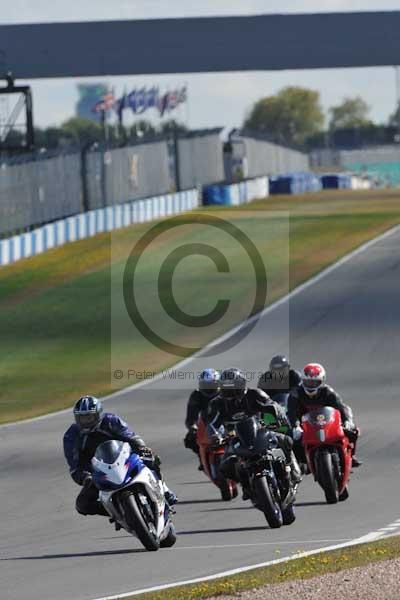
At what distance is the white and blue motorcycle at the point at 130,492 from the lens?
13.3 metres

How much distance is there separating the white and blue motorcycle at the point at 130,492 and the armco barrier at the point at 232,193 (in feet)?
196

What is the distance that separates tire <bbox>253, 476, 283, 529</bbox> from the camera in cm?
1459

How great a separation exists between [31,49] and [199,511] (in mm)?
38887

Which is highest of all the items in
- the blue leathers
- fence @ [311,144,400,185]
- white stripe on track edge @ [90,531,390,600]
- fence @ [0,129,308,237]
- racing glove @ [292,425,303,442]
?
the blue leathers

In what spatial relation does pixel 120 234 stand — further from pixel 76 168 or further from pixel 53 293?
pixel 53 293


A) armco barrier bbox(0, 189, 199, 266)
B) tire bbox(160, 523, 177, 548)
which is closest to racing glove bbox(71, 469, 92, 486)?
tire bbox(160, 523, 177, 548)

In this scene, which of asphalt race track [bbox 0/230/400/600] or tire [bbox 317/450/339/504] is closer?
asphalt race track [bbox 0/230/400/600]

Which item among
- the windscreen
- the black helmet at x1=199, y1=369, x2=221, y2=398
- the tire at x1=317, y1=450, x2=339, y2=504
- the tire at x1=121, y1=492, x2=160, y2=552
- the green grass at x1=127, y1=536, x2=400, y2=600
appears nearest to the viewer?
the green grass at x1=127, y1=536, x2=400, y2=600

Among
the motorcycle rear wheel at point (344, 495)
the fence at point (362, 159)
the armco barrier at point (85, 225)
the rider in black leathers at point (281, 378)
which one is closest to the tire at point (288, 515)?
the motorcycle rear wheel at point (344, 495)

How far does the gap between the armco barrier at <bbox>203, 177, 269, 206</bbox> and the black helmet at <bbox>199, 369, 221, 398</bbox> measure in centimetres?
5584

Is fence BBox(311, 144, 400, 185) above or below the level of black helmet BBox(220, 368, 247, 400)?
below

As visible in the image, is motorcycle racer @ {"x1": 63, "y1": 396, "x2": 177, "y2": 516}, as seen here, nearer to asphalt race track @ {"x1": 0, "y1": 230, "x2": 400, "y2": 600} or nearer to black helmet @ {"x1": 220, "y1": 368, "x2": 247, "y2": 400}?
asphalt race track @ {"x1": 0, "y1": 230, "x2": 400, "y2": 600}

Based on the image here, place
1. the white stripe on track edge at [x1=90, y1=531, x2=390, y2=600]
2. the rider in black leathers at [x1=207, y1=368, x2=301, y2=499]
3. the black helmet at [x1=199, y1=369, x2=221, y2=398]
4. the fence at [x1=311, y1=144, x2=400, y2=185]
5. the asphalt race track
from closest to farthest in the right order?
1. the white stripe on track edge at [x1=90, y1=531, x2=390, y2=600]
2. the asphalt race track
3. the rider in black leathers at [x1=207, y1=368, x2=301, y2=499]
4. the black helmet at [x1=199, y1=369, x2=221, y2=398]
5. the fence at [x1=311, y1=144, x2=400, y2=185]

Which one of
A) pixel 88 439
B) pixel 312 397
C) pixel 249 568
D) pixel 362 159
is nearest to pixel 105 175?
pixel 312 397
